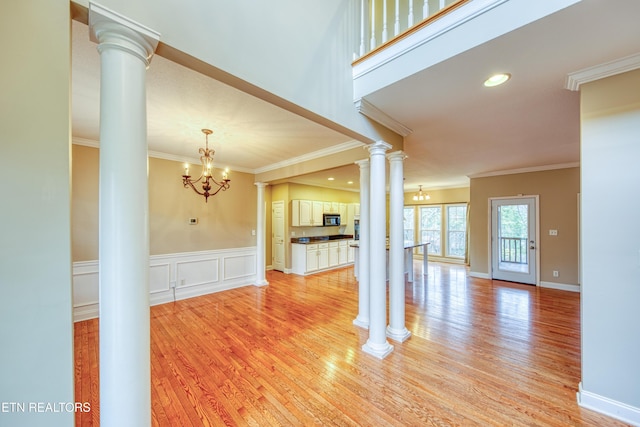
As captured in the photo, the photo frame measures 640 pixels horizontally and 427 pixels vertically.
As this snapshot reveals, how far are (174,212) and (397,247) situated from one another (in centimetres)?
389

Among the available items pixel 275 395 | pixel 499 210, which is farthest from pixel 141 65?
pixel 499 210

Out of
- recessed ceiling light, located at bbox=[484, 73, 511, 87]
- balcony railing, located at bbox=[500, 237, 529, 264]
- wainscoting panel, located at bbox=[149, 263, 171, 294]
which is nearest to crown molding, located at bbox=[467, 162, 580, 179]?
balcony railing, located at bbox=[500, 237, 529, 264]

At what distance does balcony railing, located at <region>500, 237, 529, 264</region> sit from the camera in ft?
18.6

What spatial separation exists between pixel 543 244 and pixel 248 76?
21.9 feet

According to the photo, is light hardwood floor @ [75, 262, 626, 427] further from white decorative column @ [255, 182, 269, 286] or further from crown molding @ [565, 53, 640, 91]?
crown molding @ [565, 53, 640, 91]

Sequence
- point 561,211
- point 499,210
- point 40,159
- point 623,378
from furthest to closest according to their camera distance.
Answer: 1. point 499,210
2. point 561,211
3. point 623,378
4. point 40,159

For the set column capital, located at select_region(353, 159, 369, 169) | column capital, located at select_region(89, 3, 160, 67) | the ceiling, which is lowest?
column capital, located at select_region(353, 159, 369, 169)

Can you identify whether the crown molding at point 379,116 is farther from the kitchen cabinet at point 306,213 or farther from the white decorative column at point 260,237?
the kitchen cabinet at point 306,213

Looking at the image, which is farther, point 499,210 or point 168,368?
point 499,210

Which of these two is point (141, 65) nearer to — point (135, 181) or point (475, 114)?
point (135, 181)

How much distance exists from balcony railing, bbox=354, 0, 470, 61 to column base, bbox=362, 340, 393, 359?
9.55 ft

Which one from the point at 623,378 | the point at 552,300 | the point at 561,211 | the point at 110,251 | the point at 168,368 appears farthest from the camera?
the point at 561,211

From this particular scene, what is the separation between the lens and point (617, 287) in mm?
1844

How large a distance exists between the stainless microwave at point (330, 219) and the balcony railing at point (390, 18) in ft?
17.0
